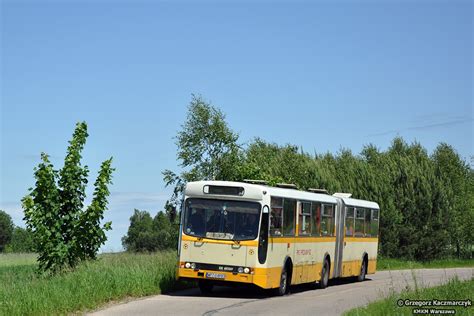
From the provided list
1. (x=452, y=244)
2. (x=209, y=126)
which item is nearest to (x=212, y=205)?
(x=209, y=126)

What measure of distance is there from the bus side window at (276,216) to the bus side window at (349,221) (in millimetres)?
8622

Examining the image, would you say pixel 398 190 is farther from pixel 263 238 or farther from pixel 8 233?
pixel 8 233

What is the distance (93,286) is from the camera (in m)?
21.9

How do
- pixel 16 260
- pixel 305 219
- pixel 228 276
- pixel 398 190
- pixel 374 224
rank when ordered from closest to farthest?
1. pixel 228 276
2. pixel 305 219
3. pixel 374 224
4. pixel 16 260
5. pixel 398 190

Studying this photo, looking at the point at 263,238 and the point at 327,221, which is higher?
the point at 327,221

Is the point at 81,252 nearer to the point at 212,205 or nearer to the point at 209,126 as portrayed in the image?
the point at 212,205

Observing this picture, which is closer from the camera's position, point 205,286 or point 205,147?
point 205,286

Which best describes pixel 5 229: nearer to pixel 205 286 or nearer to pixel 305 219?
pixel 305 219

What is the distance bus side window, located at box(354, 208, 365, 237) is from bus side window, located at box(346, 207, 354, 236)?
69 cm

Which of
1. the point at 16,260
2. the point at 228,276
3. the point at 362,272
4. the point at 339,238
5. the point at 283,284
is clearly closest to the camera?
the point at 228,276

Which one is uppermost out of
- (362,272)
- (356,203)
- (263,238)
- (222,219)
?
(356,203)

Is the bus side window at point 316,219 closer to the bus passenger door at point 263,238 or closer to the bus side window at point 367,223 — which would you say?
the bus passenger door at point 263,238

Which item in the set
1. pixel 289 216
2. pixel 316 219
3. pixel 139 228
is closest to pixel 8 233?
pixel 139 228

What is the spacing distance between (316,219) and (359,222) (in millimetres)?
6692
